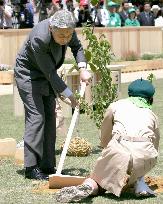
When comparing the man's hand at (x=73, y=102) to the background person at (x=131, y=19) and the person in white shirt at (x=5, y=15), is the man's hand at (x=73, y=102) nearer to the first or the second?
the person in white shirt at (x=5, y=15)

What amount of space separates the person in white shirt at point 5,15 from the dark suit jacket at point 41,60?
46.5 feet

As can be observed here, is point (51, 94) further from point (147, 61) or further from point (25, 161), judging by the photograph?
point (147, 61)

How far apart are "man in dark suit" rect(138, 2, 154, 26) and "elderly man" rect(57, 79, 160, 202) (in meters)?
20.3

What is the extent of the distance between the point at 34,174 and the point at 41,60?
1.08 m

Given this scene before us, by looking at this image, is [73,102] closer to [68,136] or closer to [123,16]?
[68,136]

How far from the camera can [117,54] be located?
24.2 meters

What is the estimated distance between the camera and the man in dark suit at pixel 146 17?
26.7 m

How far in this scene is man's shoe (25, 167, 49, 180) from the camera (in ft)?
24.3

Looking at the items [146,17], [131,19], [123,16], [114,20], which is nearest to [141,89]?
[114,20]

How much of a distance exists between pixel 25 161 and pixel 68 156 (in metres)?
1.36

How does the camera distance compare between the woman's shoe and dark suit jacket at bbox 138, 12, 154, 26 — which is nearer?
the woman's shoe

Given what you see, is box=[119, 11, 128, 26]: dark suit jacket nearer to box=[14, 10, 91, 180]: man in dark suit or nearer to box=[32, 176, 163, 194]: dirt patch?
box=[14, 10, 91, 180]: man in dark suit

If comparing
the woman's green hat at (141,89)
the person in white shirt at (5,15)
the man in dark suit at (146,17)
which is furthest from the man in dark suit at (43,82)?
the man in dark suit at (146,17)

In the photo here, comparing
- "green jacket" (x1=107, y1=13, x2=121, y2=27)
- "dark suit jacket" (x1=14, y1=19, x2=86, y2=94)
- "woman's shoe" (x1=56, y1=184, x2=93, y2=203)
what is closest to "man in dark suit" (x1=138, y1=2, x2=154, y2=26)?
"green jacket" (x1=107, y1=13, x2=121, y2=27)
